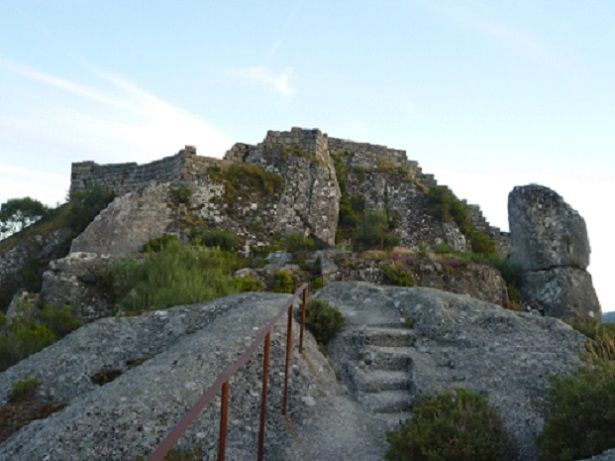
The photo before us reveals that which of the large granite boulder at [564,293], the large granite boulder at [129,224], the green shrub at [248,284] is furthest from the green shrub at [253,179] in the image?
the large granite boulder at [564,293]

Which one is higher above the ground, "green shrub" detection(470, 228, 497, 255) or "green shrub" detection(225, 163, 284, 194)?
"green shrub" detection(225, 163, 284, 194)

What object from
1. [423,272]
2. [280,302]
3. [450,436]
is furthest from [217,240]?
[450,436]

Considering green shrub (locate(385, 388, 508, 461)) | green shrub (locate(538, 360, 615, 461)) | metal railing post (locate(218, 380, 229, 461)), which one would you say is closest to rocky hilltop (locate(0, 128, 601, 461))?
green shrub (locate(385, 388, 508, 461))

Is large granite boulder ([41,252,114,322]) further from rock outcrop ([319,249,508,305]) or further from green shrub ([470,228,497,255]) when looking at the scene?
green shrub ([470,228,497,255])

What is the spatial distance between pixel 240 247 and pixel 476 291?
7805mm

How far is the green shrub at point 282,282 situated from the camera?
1458cm

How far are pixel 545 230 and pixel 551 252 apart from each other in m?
0.63

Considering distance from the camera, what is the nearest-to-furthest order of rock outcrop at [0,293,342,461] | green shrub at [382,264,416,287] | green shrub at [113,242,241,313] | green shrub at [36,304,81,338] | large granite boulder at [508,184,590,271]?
rock outcrop at [0,293,342,461] < green shrub at [36,304,81,338] < green shrub at [113,242,241,313] < green shrub at [382,264,416,287] < large granite boulder at [508,184,590,271]

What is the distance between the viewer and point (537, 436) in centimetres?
546

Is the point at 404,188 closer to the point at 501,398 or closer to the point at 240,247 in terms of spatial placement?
the point at 240,247

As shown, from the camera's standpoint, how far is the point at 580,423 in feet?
16.5

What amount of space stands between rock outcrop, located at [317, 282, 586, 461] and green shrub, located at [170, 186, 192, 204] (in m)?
10.0

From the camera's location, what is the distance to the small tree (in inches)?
1147

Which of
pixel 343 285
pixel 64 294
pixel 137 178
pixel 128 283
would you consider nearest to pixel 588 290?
pixel 343 285
